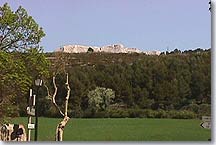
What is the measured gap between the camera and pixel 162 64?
8.43 meters

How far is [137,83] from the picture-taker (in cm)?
845

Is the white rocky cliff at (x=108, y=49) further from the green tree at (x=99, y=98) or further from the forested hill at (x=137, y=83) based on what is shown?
the green tree at (x=99, y=98)

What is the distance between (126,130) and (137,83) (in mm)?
487

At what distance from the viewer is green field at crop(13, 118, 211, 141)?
816 centimetres

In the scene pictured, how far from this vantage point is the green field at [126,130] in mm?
8156

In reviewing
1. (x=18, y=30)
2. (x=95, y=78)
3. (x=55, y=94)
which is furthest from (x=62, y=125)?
(x=18, y=30)

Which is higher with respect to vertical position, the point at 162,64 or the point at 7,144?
the point at 162,64

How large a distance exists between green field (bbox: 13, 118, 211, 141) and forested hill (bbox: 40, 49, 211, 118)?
2.9 inches

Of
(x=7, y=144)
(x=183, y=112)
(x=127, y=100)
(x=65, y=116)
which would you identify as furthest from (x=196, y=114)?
(x=7, y=144)

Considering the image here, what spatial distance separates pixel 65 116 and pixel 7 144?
589 millimetres

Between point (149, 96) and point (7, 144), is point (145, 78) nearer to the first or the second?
point (149, 96)

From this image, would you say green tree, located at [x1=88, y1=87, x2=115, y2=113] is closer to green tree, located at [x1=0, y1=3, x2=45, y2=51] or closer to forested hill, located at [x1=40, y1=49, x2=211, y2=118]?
forested hill, located at [x1=40, y1=49, x2=211, y2=118]

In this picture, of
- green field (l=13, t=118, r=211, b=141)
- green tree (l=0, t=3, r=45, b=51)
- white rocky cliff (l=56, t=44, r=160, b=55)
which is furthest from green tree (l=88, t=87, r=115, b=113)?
green tree (l=0, t=3, r=45, b=51)

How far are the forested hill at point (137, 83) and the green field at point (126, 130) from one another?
0.24ft
